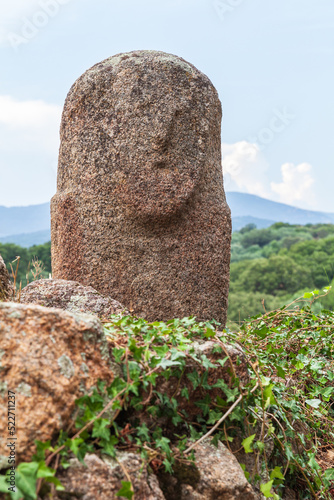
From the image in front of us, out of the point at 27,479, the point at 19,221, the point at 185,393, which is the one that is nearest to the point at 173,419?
the point at 185,393

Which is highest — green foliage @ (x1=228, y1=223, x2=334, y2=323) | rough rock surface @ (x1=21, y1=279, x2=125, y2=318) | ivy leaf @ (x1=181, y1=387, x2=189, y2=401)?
rough rock surface @ (x1=21, y1=279, x2=125, y2=318)

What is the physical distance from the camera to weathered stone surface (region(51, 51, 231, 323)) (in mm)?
4805

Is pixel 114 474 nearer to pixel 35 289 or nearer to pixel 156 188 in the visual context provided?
pixel 35 289

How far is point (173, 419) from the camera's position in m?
2.46

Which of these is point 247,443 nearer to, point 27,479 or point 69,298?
point 27,479

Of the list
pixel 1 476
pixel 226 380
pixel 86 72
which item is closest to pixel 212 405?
pixel 226 380

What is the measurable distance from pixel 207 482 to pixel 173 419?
31cm

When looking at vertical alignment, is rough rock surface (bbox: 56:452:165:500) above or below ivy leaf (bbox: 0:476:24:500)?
below

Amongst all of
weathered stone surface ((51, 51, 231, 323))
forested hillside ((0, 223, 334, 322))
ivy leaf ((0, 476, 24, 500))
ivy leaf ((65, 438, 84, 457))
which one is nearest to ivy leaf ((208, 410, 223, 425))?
ivy leaf ((65, 438, 84, 457))

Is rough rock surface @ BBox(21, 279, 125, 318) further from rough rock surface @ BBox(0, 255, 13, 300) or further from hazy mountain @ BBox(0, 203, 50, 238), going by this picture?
hazy mountain @ BBox(0, 203, 50, 238)

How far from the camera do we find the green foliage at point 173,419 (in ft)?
6.81

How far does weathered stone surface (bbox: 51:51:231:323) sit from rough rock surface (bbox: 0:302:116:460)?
2.59m

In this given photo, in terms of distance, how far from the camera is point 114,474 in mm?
2035

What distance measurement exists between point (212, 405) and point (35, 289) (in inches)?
86.8
